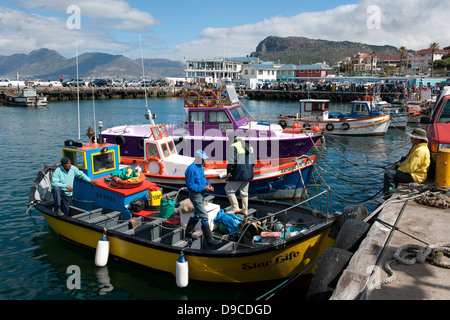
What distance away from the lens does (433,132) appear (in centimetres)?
930

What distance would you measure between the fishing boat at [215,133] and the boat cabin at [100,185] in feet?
11.2

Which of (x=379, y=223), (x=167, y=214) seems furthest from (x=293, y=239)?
(x=167, y=214)

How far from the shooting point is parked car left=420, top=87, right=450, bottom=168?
880 centimetres

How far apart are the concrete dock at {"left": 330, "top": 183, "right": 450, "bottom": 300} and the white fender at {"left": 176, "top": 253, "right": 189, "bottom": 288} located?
3.39m

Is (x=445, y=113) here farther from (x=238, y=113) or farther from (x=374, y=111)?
(x=374, y=111)

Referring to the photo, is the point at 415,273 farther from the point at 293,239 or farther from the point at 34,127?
the point at 34,127

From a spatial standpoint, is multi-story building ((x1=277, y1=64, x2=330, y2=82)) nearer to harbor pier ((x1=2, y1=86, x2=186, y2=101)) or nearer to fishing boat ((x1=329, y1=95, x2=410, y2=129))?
harbor pier ((x1=2, y1=86, x2=186, y2=101))

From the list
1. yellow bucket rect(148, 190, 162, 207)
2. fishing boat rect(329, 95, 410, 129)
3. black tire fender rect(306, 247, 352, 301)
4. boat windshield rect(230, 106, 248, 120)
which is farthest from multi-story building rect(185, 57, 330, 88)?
black tire fender rect(306, 247, 352, 301)

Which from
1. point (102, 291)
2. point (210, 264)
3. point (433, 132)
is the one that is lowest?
point (102, 291)

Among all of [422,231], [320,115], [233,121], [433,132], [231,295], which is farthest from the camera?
[320,115]

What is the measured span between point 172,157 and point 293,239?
6.52m

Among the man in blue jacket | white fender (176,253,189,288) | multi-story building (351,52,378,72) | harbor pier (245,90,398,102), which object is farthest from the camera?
multi-story building (351,52,378,72)

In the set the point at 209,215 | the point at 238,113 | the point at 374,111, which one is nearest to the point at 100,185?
the point at 209,215

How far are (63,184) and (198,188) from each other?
4.03 meters
